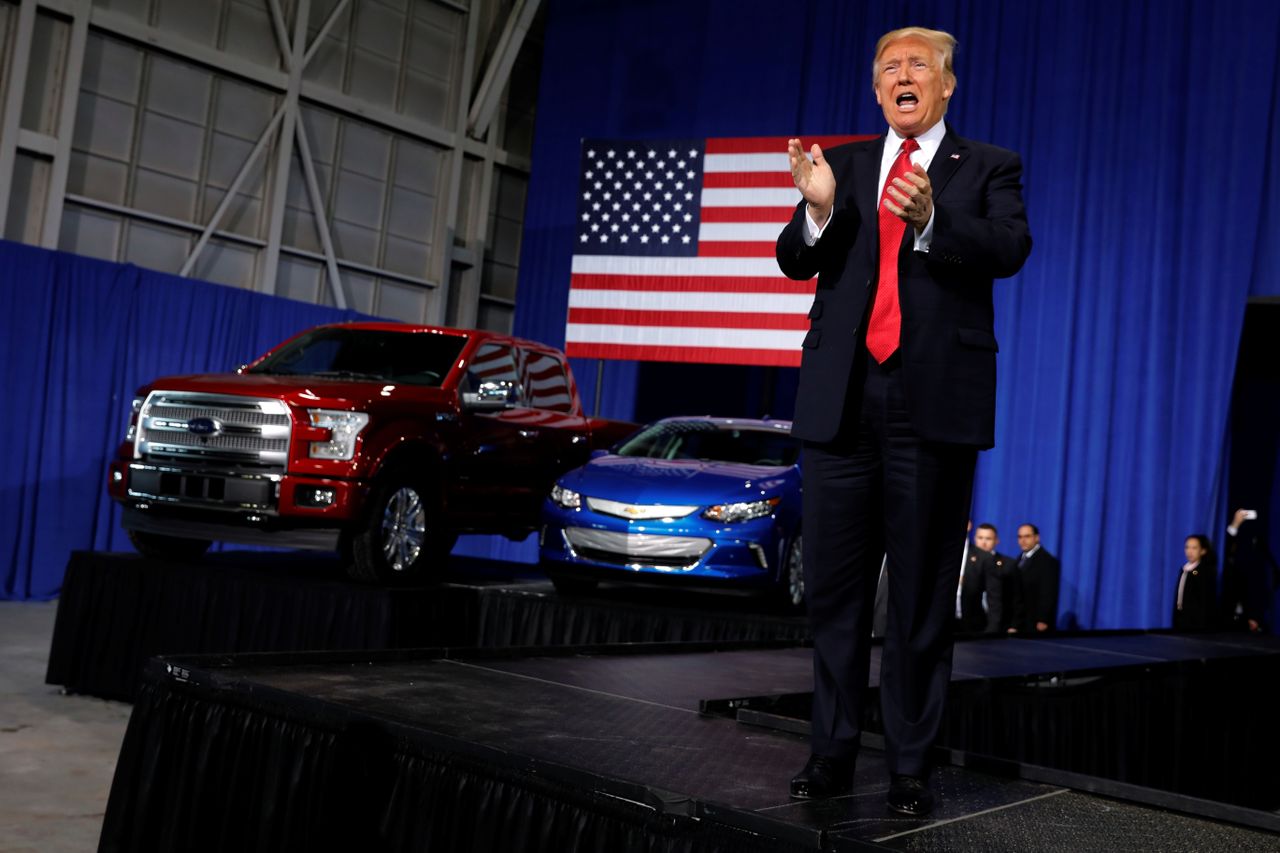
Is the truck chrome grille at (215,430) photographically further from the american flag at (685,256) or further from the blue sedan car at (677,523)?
the american flag at (685,256)

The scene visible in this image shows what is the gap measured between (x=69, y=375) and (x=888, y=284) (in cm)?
1247

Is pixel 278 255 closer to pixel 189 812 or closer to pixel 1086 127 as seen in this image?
pixel 1086 127

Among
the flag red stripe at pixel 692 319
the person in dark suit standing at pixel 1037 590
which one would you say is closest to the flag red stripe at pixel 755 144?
the flag red stripe at pixel 692 319

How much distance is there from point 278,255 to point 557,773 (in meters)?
14.9

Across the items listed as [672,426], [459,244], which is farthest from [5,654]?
[459,244]

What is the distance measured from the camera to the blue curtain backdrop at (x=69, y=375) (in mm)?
12859

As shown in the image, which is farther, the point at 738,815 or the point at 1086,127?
the point at 1086,127

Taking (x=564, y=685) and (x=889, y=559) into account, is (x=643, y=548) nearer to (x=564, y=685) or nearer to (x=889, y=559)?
(x=564, y=685)

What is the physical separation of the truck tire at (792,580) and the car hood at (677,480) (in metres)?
0.42

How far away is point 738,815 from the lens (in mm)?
2660

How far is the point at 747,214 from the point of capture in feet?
44.1

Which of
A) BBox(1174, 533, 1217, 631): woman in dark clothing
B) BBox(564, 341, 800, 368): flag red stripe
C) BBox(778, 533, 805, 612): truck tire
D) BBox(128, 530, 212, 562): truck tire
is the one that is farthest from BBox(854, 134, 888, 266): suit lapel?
BBox(1174, 533, 1217, 631): woman in dark clothing

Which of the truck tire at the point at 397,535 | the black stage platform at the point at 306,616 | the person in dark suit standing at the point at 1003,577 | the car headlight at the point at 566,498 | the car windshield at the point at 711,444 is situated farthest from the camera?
the person in dark suit standing at the point at 1003,577

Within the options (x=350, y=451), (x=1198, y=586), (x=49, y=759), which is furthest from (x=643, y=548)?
(x=1198, y=586)
